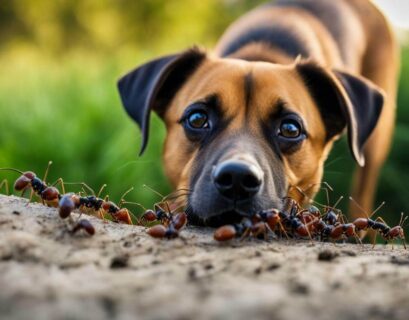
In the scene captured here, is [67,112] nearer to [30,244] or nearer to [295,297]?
[30,244]

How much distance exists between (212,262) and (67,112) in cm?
532

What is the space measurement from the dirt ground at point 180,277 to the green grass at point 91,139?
2.59m

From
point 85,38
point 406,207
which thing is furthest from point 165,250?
point 85,38

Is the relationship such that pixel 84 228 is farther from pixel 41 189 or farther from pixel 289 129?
pixel 289 129

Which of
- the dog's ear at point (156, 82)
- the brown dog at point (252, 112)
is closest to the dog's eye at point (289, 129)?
the brown dog at point (252, 112)

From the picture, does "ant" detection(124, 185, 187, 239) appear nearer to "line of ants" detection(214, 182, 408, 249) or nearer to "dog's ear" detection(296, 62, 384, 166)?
"line of ants" detection(214, 182, 408, 249)

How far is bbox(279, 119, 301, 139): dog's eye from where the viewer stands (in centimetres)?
435

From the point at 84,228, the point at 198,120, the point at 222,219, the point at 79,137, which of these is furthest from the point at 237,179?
the point at 79,137

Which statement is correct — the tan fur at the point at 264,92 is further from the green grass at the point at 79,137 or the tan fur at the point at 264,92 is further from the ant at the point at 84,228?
the ant at the point at 84,228

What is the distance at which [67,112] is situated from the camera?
7.50 meters

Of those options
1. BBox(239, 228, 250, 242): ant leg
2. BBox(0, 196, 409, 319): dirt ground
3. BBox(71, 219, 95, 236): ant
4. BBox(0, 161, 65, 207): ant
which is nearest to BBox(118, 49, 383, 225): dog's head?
BBox(239, 228, 250, 242): ant leg

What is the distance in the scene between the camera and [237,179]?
3.33m

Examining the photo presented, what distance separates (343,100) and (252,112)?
2.35ft

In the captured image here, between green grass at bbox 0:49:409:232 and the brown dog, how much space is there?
0.60 metres
